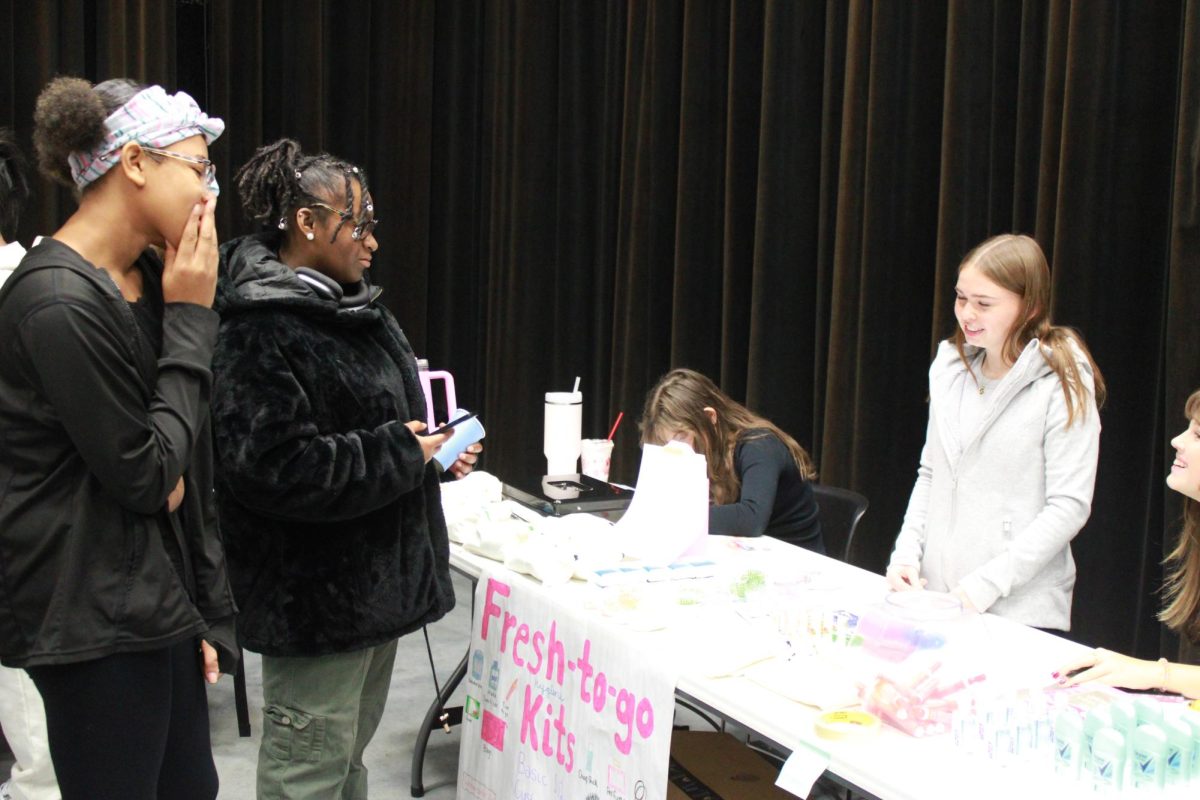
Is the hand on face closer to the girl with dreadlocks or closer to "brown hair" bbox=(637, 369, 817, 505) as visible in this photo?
the girl with dreadlocks

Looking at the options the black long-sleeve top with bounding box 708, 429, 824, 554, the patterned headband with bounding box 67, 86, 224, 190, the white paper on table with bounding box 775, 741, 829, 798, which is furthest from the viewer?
the black long-sleeve top with bounding box 708, 429, 824, 554

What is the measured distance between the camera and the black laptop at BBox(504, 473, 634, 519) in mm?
2664

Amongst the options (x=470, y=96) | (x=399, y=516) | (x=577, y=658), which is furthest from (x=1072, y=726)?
(x=470, y=96)

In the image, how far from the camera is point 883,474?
3.24 metres

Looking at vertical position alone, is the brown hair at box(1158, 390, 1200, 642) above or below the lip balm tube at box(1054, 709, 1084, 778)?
above

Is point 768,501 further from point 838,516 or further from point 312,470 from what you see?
point 312,470

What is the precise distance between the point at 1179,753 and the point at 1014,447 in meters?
0.89

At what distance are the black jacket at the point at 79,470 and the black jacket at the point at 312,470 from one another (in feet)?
1.22

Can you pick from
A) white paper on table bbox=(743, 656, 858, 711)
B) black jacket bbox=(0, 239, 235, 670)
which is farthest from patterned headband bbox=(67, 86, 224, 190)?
white paper on table bbox=(743, 656, 858, 711)

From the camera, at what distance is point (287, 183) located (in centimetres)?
A: 185

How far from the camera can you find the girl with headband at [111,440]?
1.26m

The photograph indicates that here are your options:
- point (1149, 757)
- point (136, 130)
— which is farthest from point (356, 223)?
point (1149, 757)

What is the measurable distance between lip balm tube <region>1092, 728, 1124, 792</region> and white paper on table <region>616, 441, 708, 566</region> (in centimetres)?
104

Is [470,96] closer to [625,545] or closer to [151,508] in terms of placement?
[625,545]
